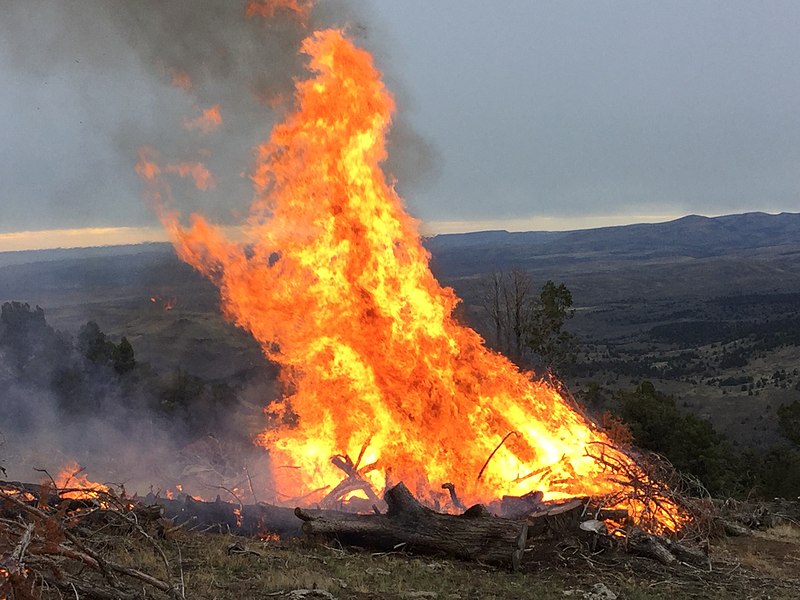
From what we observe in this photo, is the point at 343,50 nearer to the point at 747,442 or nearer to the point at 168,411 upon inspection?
the point at 168,411

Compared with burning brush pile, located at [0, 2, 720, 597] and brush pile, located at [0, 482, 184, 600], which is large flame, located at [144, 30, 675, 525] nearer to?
burning brush pile, located at [0, 2, 720, 597]

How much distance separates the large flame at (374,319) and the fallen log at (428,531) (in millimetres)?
2863

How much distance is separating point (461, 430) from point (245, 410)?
15855 millimetres

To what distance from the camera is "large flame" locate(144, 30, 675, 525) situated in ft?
42.4

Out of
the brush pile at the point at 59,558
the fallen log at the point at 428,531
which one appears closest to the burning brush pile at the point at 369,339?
the fallen log at the point at 428,531

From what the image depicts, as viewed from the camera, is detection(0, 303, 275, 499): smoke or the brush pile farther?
detection(0, 303, 275, 499): smoke

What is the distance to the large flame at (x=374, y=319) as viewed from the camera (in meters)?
12.9

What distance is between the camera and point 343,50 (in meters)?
13.2

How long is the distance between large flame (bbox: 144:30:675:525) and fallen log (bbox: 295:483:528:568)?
2.86 m

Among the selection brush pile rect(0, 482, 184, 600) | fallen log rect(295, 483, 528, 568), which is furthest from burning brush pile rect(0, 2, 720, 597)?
brush pile rect(0, 482, 184, 600)

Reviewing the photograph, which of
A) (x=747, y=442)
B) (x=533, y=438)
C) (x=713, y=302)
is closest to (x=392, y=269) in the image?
(x=533, y=438)

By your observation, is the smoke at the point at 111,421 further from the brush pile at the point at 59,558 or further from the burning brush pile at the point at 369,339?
the brush pile at the point at 59,558

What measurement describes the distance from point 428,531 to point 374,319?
482cm

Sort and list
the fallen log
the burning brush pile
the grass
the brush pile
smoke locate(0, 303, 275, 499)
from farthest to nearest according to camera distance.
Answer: smoke locate(0, 303, 275, 499), the burning brush pile, the fallen log, the grass, the brush pile
